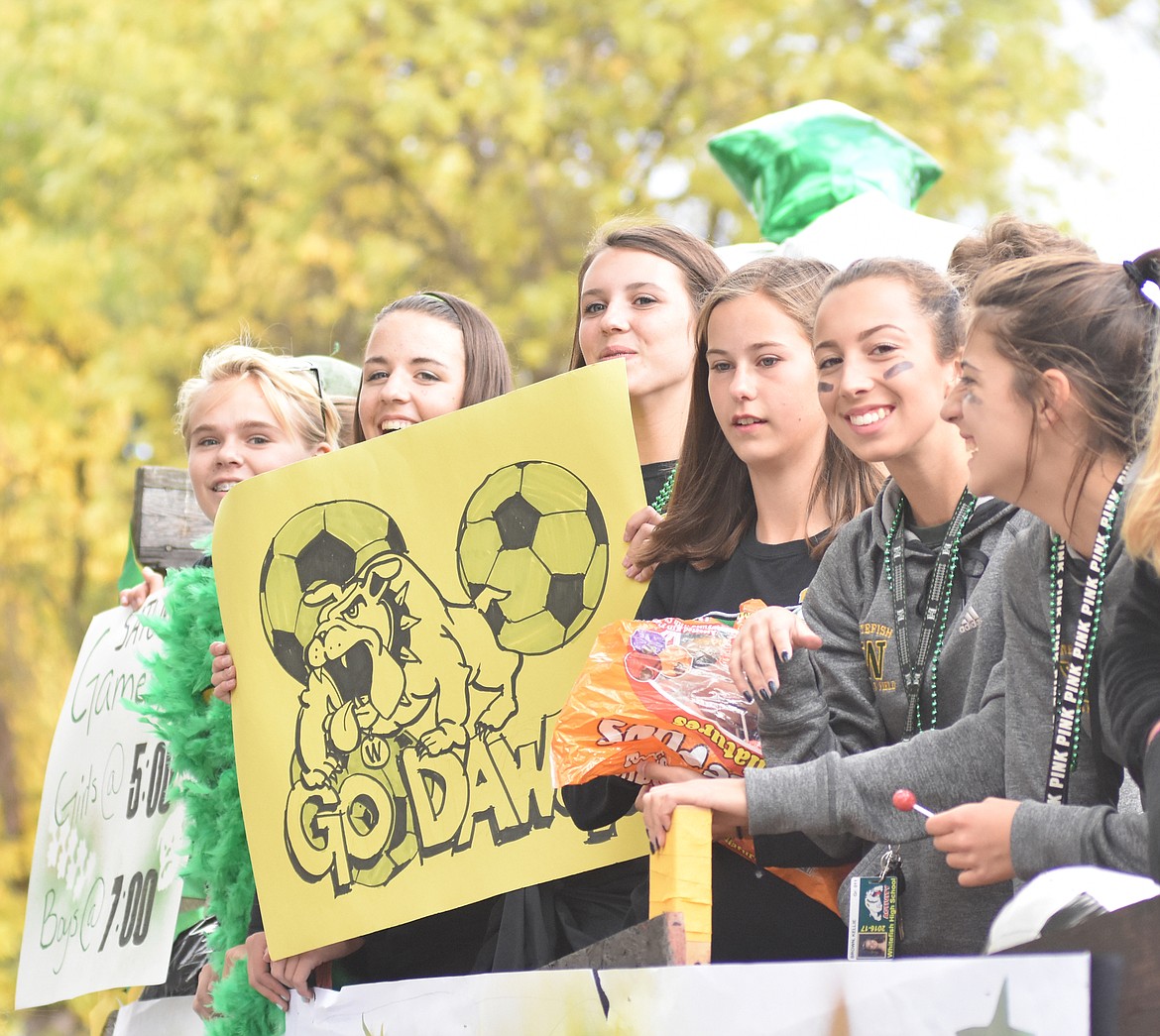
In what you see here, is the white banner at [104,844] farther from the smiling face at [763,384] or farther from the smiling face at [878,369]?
the smiling face at [878,369]

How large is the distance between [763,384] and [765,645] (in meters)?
0.68

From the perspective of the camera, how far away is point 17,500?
10273 mm

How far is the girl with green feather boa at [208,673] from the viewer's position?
3.31 meters

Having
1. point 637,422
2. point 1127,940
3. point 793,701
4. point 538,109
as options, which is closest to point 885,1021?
point 1127,940

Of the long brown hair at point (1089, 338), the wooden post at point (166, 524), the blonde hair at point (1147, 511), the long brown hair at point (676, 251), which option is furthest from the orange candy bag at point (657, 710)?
the wooden post at point (166, 524)

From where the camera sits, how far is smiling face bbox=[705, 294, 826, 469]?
2.70 meters

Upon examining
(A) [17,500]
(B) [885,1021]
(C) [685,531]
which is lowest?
(B) [885,1021]

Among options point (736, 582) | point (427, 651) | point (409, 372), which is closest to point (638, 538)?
point (736, 582)

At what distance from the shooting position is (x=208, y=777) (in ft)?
11.2

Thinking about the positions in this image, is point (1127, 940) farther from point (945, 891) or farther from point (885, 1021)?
point (945, 891)

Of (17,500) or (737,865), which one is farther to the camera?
(17,500)

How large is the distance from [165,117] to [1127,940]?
33.2 feet

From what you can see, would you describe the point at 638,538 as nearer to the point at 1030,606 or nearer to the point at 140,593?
the point at 1030,606

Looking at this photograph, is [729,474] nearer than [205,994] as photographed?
Yes
